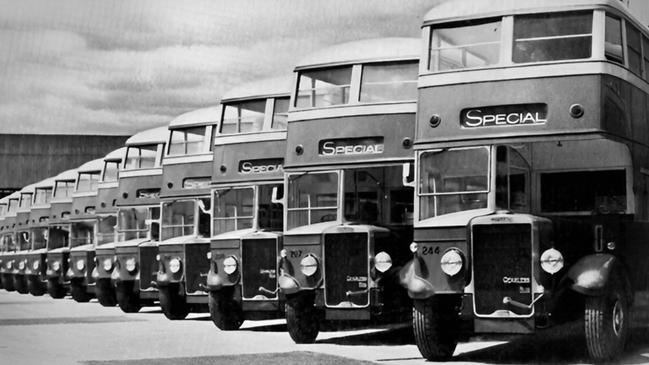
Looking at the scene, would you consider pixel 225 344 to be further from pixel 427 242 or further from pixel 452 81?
pixel 452 81

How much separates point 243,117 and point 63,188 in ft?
48.4

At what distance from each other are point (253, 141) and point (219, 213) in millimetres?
1330

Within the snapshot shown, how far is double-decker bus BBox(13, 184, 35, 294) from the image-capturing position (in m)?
32.2

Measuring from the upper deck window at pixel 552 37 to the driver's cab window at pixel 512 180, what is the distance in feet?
3.37

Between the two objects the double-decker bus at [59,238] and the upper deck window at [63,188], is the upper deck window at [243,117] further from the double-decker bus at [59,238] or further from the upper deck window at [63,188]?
the upper deck window at [63,188]

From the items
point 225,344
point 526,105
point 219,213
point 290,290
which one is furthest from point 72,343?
point 526,105

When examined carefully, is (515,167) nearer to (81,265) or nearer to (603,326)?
(603,326)

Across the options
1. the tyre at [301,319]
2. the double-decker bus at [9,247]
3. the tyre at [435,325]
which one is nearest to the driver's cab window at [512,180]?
the tyre at [435,325]

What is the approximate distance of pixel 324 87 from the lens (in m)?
14.5

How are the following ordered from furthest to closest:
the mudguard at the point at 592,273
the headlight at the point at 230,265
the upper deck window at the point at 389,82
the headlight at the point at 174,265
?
1. the headlight at the point at 174,265
2. the headlight at the point at 230,265
3. the upper deck window at the point at 389,82
4. the mudguard at the point at 592,273

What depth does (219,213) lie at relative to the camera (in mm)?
17156

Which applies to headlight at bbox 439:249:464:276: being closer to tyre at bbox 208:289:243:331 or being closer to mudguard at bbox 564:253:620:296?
mudguard at bbox 564:253:620:296

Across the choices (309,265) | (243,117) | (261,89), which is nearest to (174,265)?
(243,117)

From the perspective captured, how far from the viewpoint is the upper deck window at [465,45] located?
38.0ft
